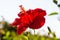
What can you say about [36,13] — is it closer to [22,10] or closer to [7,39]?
[22,10]

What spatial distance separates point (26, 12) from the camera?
0.85 metres

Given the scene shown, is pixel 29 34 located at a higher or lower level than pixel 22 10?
lower

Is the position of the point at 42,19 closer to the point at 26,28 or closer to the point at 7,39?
the point at 26,28

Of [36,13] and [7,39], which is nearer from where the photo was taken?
[36,13]

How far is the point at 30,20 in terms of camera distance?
0.82 metres

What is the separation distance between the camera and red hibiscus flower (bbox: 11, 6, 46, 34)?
31.5 inches

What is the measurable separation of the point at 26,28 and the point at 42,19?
0.25 ft

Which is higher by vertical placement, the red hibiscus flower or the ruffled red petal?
the red hibiscus flower

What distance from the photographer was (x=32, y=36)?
0.85 meters

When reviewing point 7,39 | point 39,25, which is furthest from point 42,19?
point 7,39

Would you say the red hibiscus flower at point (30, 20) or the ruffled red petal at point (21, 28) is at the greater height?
the red hibiscus flower at point (30, 20)

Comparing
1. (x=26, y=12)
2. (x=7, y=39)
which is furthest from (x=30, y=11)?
A: (x=7, y=39)

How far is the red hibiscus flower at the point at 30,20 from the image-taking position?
801 mm

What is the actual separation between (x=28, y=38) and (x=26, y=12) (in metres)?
0.11
